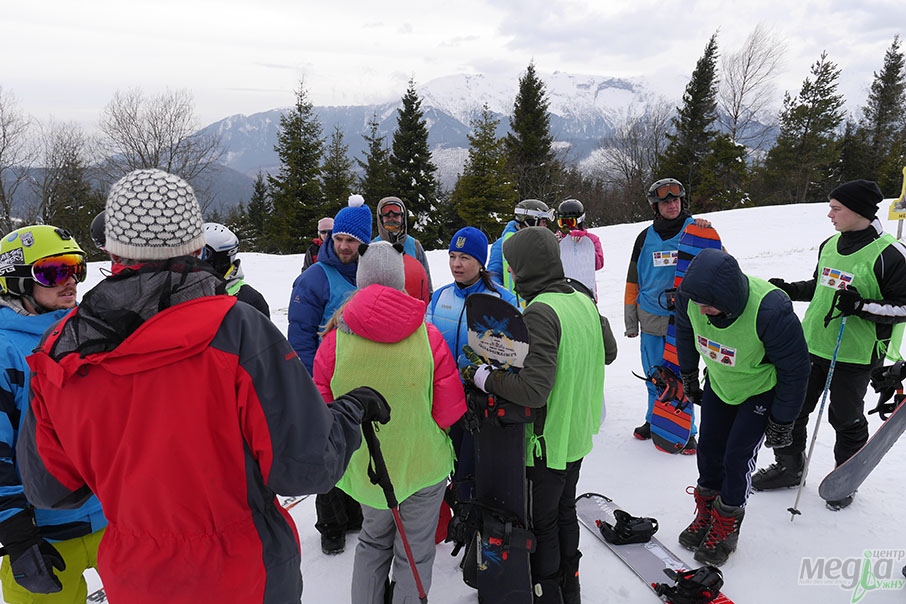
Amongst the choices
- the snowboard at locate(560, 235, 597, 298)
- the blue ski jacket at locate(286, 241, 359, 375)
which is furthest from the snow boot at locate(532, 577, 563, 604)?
the snowboard at locate(560, 235, 597, 298)

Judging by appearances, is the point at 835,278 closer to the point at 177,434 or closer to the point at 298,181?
the point at 177,434

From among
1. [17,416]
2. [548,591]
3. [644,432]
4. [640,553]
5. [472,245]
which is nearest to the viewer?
[17,416]

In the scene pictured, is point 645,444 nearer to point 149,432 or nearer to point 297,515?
point 297,515

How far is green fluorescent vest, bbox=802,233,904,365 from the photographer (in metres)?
3.26

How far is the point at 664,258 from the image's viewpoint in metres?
4.17

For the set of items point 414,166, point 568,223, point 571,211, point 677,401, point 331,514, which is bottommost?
point 331,514

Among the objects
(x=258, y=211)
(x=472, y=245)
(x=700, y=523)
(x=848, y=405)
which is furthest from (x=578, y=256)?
(x=258, y=211)

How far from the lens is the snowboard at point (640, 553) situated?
2.80 metres

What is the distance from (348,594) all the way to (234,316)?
2205mm

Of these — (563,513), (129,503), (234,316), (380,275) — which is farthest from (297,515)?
(234,316)

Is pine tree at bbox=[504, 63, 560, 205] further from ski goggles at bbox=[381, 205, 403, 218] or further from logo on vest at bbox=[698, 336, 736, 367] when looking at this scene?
logo on vest at bbox=[698, 336, 736, 367]

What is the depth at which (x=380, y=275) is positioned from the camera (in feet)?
7.20

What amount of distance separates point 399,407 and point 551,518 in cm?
99

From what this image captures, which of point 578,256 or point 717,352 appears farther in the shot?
point 578,256
